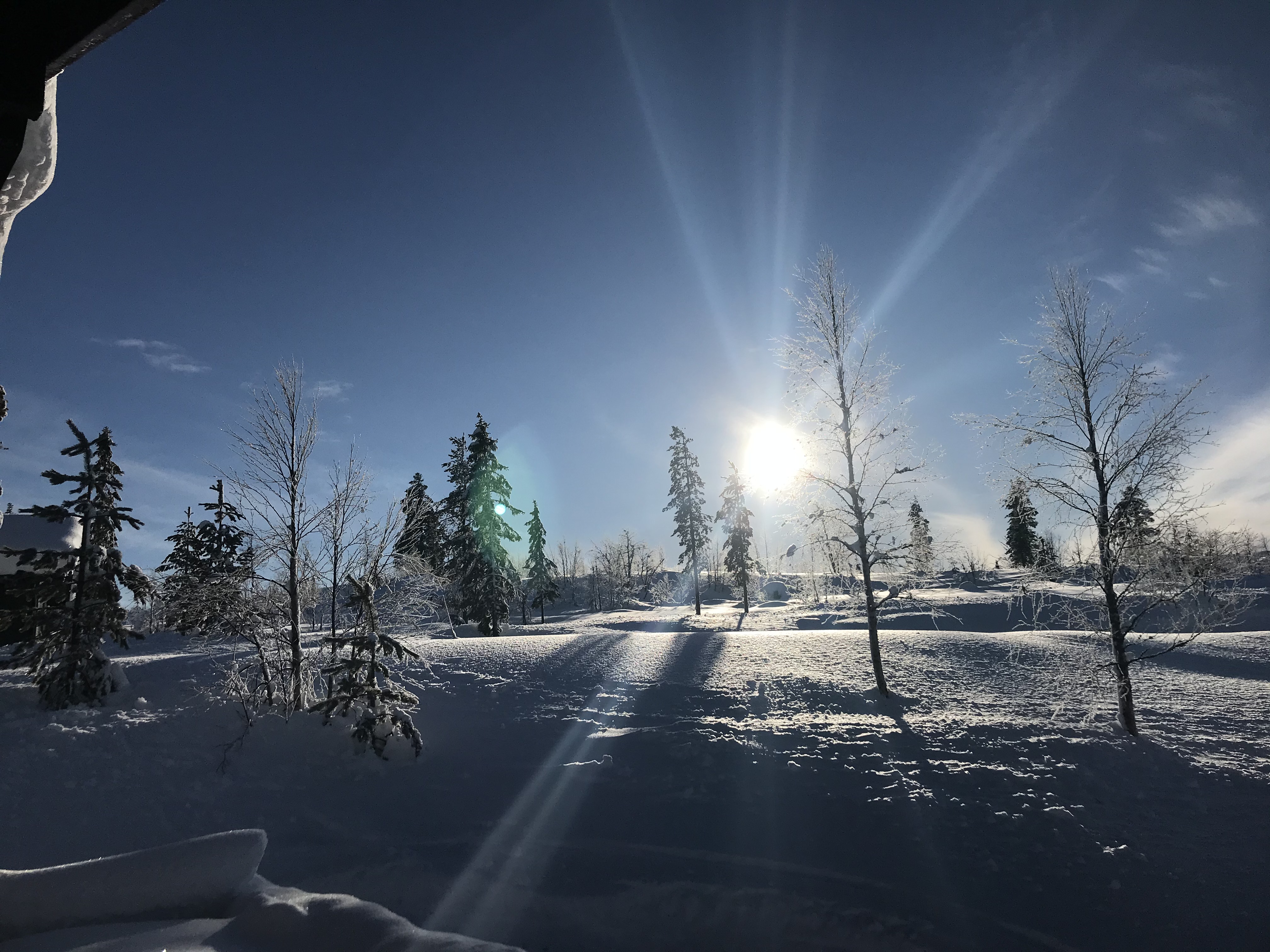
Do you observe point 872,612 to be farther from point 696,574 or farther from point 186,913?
point 696,574

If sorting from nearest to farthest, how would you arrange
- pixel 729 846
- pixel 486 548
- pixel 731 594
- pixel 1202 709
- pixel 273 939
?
1. pixel 273 939
2. pixel 729 846
3. pixel 1202 709
4. pixel 486 548
5. pixel 731 594

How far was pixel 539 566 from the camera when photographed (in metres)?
59.2

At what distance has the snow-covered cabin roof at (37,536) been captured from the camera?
21.1m

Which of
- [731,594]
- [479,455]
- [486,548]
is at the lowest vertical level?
[731,594]

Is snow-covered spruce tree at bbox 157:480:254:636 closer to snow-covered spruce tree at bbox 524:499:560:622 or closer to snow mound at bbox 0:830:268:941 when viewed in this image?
snow mound at bbox 0:830:268:941

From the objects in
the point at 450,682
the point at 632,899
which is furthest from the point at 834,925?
the point at 450,682

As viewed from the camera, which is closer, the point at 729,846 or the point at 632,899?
the point at 632,899

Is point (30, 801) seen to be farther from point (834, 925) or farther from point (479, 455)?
point (479, 455)

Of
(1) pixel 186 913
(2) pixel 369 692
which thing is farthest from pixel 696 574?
(1) pixel 186 913

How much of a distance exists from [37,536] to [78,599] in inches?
522

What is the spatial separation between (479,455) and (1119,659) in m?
32.0

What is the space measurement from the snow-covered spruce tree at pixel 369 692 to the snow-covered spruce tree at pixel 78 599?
19.8ft

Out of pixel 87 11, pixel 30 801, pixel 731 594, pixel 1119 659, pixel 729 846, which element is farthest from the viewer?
pixel 731 594

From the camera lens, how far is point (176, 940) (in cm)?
278
